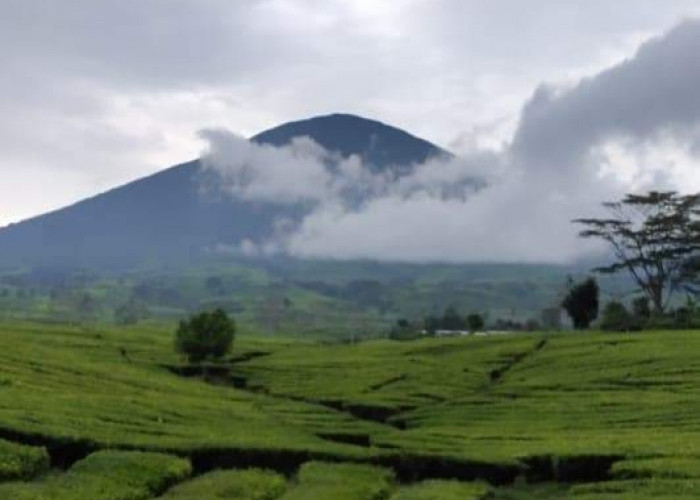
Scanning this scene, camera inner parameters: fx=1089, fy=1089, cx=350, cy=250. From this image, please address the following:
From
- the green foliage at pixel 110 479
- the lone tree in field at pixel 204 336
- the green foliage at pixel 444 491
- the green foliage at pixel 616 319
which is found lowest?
the green foliage at pixel 444 491

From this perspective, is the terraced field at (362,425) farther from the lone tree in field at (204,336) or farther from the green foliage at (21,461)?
the lone tree in field at (204,336)

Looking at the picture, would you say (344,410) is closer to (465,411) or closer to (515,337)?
(465,411)

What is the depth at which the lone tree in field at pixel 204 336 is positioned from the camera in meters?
88.8

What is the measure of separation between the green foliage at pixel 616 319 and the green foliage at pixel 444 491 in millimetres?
74566

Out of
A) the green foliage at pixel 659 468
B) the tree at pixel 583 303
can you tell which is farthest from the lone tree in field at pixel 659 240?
the green foliage at pixel 659 468

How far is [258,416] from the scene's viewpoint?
184 feet

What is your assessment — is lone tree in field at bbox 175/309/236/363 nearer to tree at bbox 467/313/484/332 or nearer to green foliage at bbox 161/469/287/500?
green foliage at bbox 161/469/287/500

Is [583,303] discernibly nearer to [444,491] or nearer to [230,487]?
[444,491]

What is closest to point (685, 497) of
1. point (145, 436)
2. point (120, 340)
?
point (145, 436)

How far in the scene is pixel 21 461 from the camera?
35.4m

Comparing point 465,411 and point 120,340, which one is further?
point 120,340

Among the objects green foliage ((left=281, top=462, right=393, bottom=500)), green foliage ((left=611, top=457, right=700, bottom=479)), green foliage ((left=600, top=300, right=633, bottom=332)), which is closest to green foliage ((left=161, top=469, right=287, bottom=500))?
green foliage ((left=281, top=462, right=393, bottom=500))

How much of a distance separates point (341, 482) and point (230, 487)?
13.2 ft

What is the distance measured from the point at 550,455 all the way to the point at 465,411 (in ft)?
60.9
